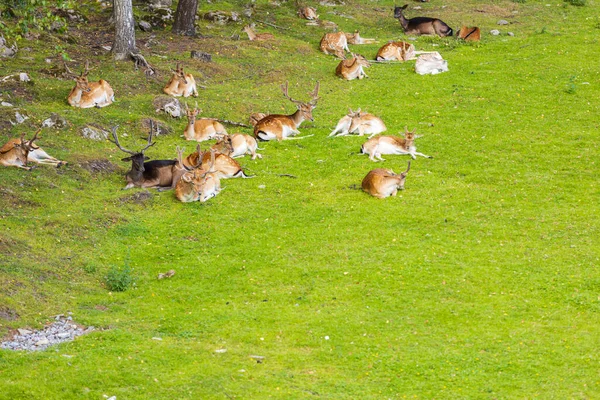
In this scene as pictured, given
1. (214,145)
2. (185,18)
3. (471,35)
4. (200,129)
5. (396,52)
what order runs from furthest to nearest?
(471,35) → (185,18) → (396,52) → (200,129) → (214,145)

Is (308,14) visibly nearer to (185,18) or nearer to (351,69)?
(185,18)

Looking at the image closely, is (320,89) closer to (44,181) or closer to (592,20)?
(44,181)

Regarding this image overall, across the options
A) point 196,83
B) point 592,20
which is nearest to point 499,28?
point 592,20

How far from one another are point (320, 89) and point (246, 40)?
4.11 m

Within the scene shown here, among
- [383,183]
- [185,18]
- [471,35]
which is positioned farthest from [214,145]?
[471,35]

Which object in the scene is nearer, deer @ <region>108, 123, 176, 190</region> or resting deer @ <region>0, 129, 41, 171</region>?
resting deer @ <region>0, 129, 41, 171</region>

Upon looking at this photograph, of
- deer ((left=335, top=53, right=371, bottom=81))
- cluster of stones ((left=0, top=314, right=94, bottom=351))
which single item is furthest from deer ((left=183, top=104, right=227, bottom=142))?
cluster of stones ((left=0, top=314, right=94, bottom=351))

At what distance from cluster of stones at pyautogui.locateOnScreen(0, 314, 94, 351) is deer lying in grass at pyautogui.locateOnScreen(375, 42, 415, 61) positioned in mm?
14922

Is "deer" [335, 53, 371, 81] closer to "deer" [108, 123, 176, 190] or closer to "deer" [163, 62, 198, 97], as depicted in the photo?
"deer" [163, 62, 198, 97]

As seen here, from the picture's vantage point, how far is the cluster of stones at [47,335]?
9.09 meters

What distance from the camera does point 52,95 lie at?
59.4 feet

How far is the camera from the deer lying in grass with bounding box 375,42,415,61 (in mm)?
22766

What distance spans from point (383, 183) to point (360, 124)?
11.5 feet

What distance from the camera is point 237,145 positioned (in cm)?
1641
